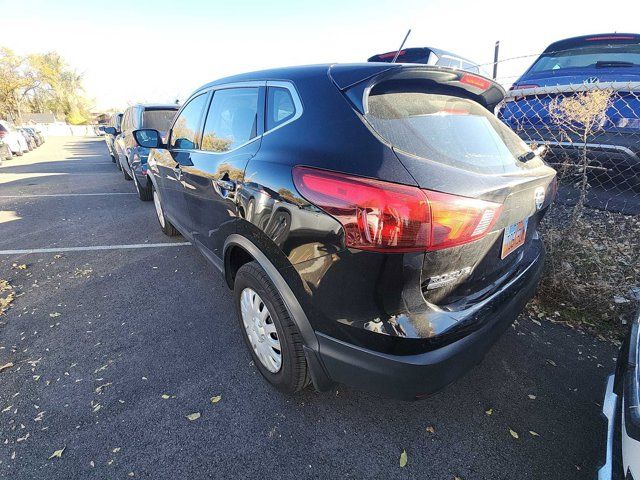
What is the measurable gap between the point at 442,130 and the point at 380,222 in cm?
70

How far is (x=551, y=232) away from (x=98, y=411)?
3.75m

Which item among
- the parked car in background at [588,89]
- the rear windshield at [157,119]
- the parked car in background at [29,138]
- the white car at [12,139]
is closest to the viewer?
the parked car in background at [588,89]

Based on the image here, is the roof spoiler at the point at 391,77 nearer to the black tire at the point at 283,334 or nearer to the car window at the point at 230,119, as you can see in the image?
the car window at the point at 230,119

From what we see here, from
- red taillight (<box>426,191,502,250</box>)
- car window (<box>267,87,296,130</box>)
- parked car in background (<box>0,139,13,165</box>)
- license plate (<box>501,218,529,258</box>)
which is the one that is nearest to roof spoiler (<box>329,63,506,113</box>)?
car window (<box>267,87,296,130</box>)

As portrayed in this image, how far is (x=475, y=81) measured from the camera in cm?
194

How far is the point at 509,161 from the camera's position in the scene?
1848 millimetres

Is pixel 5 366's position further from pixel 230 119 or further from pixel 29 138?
pixel 29 138

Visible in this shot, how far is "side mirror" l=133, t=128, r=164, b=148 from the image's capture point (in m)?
3.43

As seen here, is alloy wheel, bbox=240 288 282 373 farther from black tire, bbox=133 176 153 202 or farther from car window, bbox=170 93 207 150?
black tire, bbox=133 176 153 202

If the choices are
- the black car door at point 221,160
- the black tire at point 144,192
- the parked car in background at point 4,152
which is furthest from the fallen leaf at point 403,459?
the parked car in background at point 4,152

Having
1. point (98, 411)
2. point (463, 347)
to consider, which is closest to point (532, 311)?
point (463, 347)

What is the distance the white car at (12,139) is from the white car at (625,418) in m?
20.8

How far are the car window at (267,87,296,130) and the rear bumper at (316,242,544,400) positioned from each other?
1140mm

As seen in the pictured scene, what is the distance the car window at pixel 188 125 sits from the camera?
9.71ft
